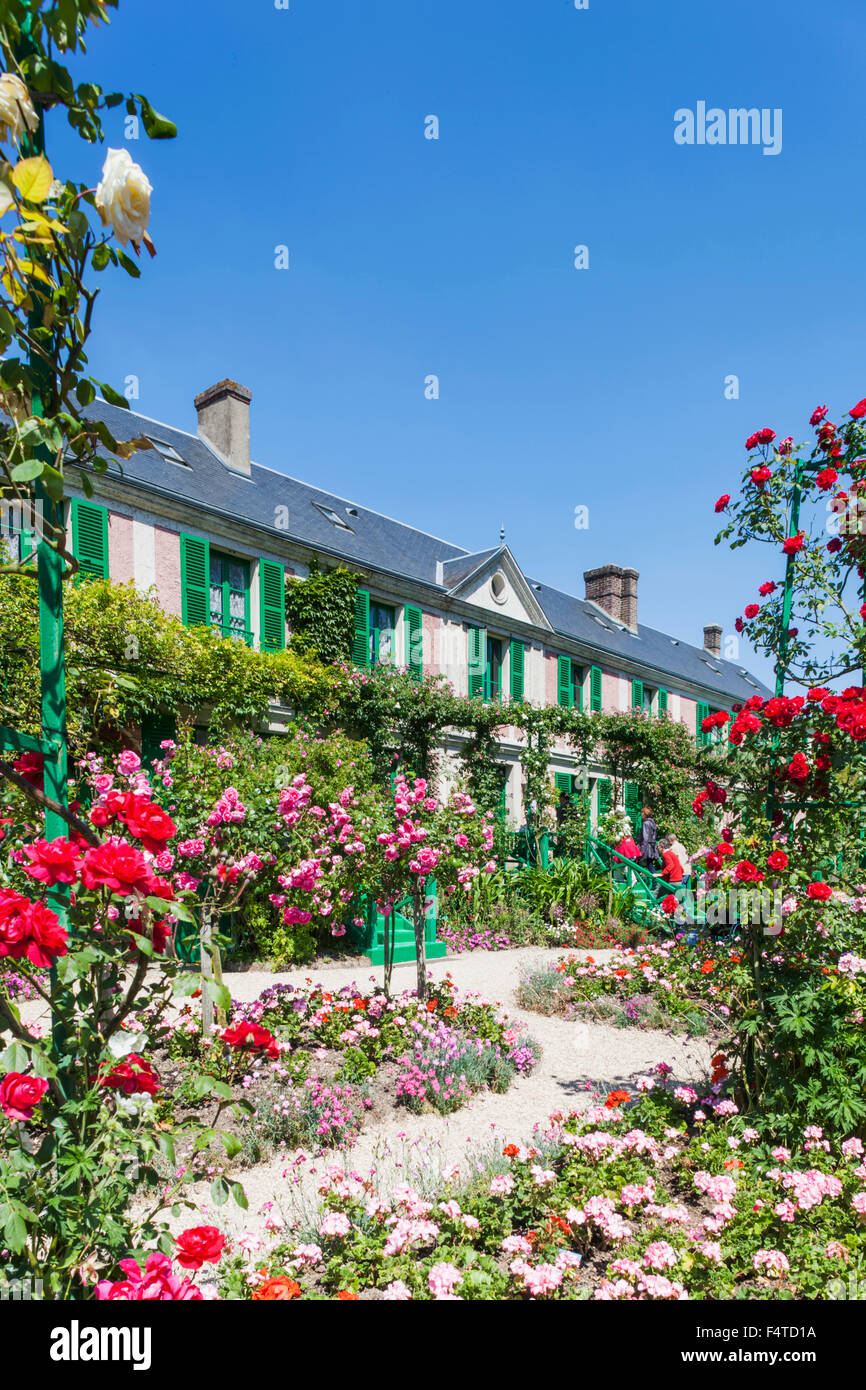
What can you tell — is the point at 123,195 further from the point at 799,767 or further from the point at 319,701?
→ the point at 319,701

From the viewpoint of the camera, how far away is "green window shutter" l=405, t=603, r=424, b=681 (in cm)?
1342

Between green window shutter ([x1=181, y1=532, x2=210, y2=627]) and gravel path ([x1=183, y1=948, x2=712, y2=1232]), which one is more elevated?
green window shutter ([x1=181, y1=532, x2=210, y2=627])

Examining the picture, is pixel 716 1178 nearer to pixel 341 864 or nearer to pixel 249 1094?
pixel 249 1094

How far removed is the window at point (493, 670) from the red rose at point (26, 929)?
1390 centimetres

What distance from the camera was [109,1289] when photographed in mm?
1579

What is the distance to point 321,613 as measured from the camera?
11.6 m

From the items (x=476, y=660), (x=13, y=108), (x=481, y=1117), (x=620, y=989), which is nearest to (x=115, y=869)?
(x=13, y=108)

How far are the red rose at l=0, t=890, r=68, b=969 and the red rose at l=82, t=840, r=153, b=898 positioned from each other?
10cm

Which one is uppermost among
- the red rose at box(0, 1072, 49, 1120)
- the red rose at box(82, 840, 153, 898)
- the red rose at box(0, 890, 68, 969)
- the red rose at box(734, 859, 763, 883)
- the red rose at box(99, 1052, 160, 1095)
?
the red rose at box(82, 840, 153, 898)

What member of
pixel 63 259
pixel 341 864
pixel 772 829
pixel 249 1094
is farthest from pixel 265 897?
pixel 63 259

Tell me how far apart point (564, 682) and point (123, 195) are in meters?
16.4

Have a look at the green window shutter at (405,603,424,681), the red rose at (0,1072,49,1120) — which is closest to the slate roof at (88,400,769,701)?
the green window shutter at (405,603,424,681)

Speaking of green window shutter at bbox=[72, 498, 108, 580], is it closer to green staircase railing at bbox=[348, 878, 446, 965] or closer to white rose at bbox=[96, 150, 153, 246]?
green staircase railing at bbox=[348, 878, 446, 965]

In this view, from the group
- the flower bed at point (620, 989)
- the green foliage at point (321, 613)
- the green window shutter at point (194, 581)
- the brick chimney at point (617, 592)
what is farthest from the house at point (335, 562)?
the flower bed at point (620, 989)
